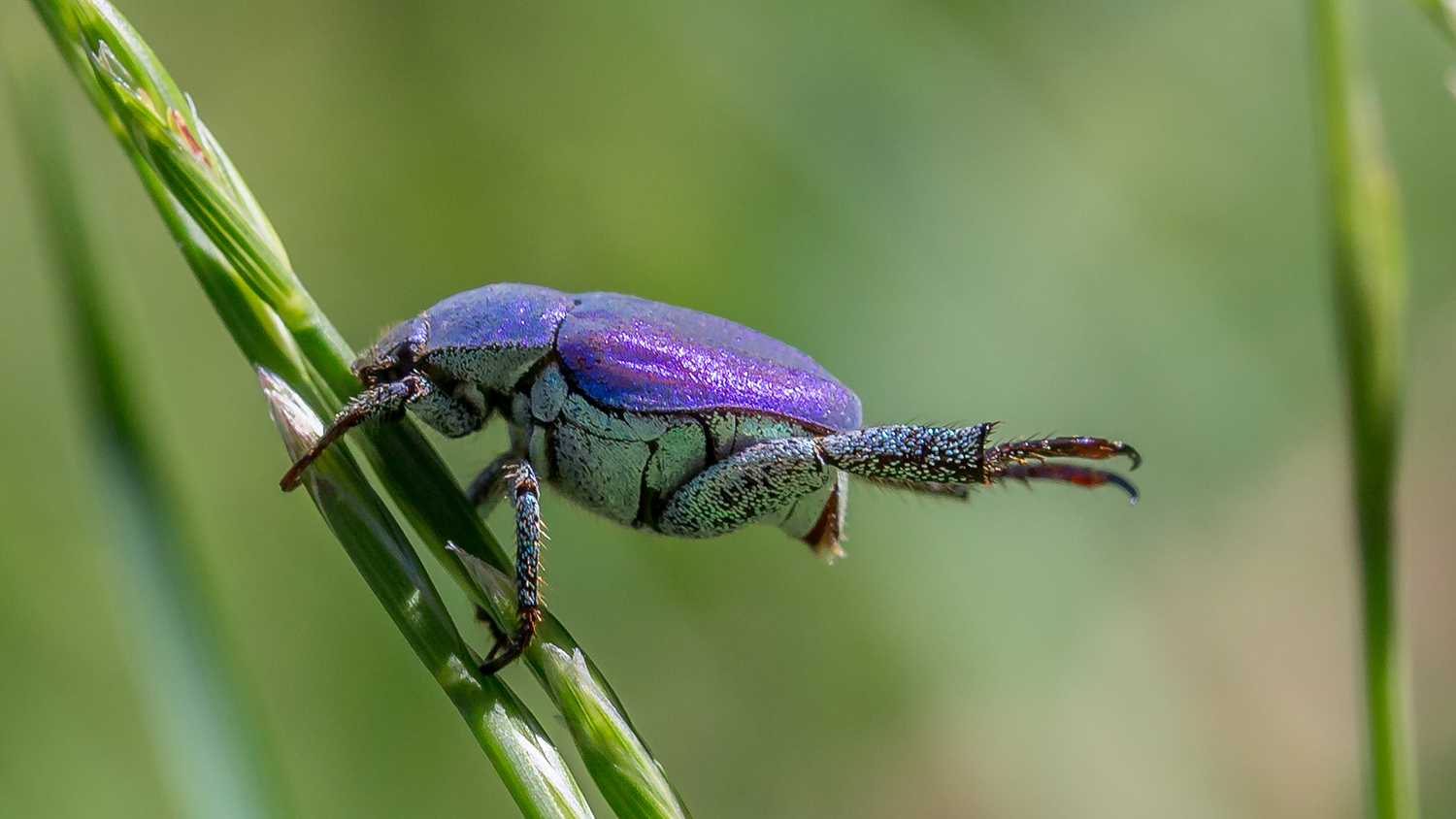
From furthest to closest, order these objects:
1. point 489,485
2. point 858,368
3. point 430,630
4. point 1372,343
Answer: point 858,368 < point 489,485 < point 430,630 < point 1372,343

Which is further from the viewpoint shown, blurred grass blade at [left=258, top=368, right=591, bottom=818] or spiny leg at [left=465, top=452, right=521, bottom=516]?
spiny leg at [left=465, top=452, right=521, bottom=516]

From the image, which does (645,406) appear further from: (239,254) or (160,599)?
(160,599)

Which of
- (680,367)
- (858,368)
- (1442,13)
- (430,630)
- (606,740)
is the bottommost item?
(606,740)

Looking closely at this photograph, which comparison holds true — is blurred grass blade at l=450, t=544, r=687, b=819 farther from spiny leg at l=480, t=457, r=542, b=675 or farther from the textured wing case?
the textured wing case

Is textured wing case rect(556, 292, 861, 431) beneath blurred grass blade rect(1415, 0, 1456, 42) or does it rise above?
beneath

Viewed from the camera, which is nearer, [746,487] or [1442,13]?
[1442,13]

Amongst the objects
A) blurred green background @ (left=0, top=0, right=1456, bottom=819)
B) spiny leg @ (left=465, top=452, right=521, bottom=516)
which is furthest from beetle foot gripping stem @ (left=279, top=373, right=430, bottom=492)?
blurred green background @ (left=0, top=0, right=1456, bottom=819)

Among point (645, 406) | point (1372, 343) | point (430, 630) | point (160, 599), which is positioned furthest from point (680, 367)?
point (1372, 343)
